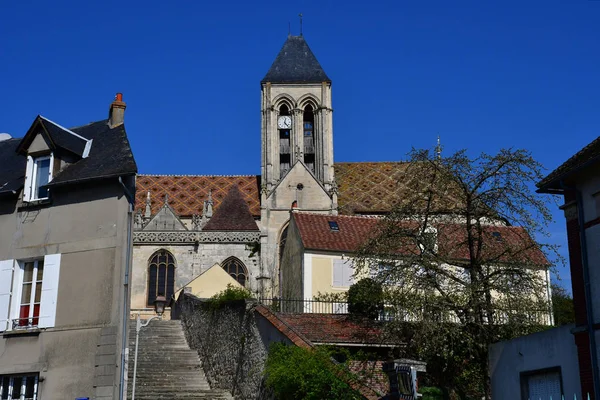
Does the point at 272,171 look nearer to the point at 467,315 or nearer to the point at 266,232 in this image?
the point at 266,232

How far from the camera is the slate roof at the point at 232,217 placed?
1551 inches

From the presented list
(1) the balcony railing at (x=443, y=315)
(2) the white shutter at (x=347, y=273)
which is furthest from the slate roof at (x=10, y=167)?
(2) the white shutter at (x=347, y=273)

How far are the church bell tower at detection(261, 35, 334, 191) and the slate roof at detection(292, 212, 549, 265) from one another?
15376 mm

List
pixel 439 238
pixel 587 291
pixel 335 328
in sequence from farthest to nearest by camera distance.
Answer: pixel 439 238 → pixel 335 328 → pixel 587 291

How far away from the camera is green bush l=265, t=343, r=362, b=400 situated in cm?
1407

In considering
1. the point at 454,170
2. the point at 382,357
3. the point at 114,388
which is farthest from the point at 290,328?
the point at 454,170

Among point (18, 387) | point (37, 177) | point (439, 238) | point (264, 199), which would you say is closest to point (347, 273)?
point (439, 238)

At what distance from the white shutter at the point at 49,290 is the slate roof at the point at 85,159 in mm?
1469

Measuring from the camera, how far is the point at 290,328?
16547 millimetres

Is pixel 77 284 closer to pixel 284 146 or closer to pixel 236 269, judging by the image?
pixel 236 269

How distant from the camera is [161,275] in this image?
1522 inches

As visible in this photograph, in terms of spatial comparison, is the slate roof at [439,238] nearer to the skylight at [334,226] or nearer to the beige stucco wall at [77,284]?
the skylight at [334,226]

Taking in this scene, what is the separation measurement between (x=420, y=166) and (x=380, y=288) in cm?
299

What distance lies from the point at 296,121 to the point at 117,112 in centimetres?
2808
